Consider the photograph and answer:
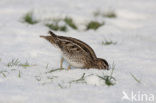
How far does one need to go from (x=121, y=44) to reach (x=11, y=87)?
3715 mm

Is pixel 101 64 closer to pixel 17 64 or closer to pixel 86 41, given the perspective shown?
pixel 17 64

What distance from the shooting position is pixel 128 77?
5379mm

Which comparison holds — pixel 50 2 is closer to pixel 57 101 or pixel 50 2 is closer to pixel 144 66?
pixel 144 66

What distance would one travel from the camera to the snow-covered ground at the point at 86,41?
4.59 metres

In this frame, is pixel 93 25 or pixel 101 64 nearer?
pixel 101 64

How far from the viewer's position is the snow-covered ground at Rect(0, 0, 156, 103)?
4.59 metres

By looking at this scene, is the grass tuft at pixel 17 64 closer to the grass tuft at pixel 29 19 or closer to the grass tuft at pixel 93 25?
the grass tuft at pixel 29 19

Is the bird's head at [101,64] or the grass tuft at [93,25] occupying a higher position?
the grass tuft at [93,25]

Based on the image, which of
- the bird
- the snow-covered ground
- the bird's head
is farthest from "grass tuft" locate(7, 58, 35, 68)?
the bird's head

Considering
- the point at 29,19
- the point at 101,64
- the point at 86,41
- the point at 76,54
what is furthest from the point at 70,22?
the point at 101,64

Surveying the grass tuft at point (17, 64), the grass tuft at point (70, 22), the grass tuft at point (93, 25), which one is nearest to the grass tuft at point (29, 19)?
the grass tuft at point (70, 22)

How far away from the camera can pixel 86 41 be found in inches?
318

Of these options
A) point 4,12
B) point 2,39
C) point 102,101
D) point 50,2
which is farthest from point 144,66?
point 50,2

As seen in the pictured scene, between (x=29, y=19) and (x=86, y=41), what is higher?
→ (x=29, y=19)
